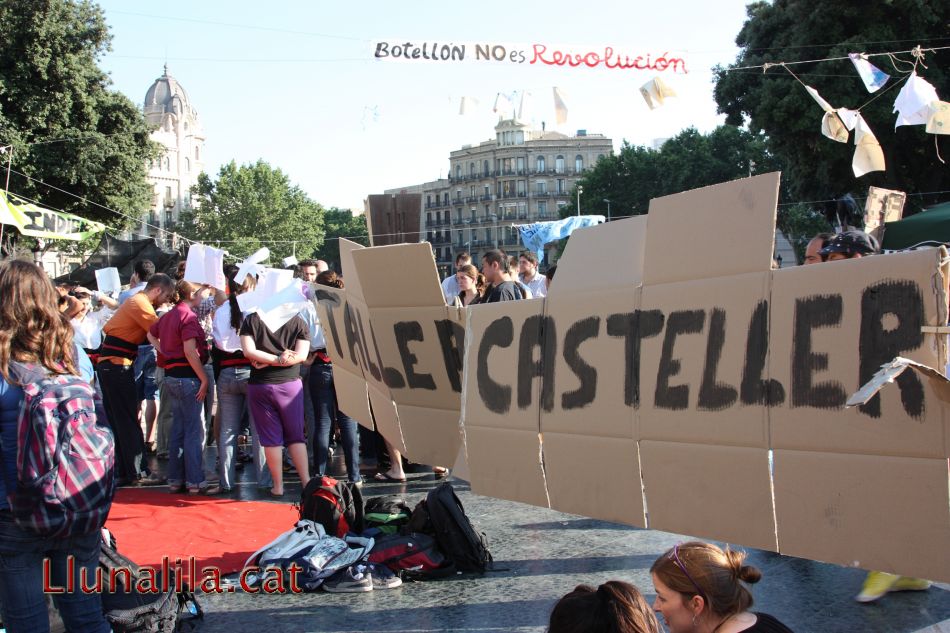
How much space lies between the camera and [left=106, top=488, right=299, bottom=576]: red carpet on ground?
5953mm

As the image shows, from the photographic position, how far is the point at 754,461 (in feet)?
9.57

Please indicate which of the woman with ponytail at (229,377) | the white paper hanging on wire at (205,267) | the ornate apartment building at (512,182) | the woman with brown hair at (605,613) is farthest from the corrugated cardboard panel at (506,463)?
the ornate apartment building at (512,182)

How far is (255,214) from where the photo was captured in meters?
96.2

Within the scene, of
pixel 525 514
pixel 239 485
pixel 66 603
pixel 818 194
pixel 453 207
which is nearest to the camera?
pixel 66 603

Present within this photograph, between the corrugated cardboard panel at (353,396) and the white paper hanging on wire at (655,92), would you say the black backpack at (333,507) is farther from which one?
the white paper hanging on wire at (655,92)

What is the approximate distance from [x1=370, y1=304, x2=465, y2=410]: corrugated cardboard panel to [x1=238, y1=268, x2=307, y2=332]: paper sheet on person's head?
283cm

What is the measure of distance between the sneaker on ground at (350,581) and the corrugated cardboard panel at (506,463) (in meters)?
1.48

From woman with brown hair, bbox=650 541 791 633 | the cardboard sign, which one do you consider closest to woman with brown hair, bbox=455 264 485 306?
the cardboard sign

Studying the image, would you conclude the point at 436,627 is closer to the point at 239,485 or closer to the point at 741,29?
the point at 239,485

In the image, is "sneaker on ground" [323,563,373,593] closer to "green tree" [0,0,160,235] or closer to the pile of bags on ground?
the pile of bags on ground

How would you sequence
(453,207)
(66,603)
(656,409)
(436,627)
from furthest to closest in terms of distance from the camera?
1. (453,207)
2. (436,627)
3. (66,603)
4. (656,409)

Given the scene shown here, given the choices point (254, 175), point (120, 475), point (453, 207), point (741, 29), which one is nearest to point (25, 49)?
point (741, 29)

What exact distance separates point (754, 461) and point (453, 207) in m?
128

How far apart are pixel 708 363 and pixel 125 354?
21.7 ft
